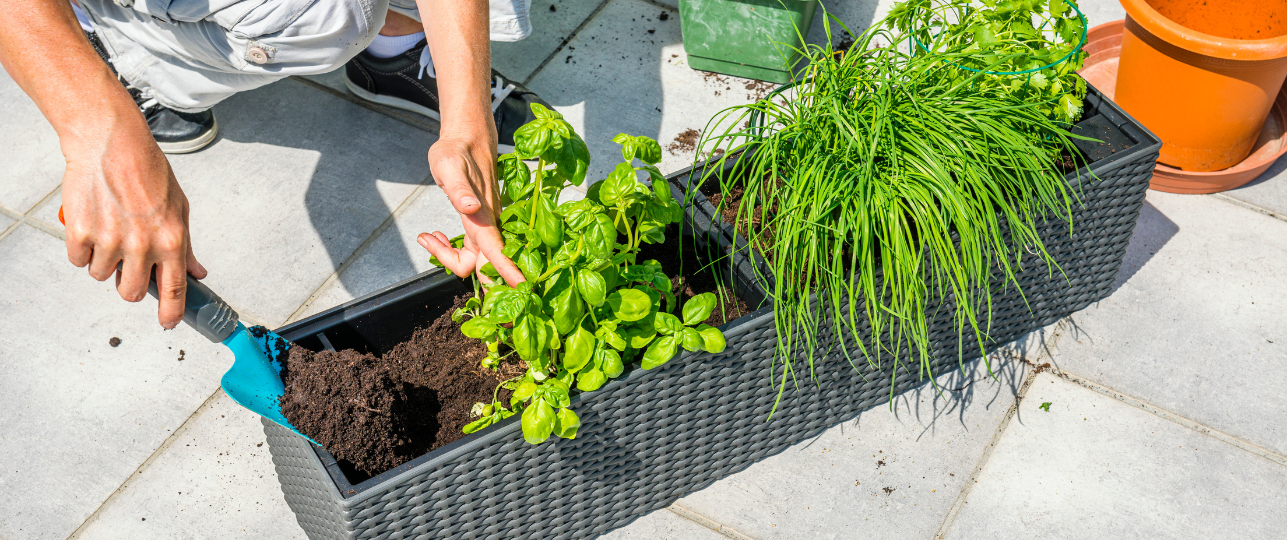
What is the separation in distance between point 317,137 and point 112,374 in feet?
2.69

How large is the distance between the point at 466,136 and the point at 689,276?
502 millimetres

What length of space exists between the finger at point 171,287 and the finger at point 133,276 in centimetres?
2

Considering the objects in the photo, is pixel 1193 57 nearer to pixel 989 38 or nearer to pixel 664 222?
pixel 989 38

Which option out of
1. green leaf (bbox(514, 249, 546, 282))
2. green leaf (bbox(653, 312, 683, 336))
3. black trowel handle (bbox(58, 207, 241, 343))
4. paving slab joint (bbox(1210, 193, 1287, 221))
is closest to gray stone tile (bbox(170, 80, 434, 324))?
black trowel handle (bbox(58, 207, 241, 343))

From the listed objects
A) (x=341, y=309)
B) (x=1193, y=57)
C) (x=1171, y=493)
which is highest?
(x=1193, y=57)

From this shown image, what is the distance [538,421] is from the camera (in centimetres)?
124

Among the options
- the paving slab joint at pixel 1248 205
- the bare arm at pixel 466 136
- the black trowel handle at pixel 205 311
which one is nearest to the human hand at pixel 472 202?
the bare arm at pixel 466 136

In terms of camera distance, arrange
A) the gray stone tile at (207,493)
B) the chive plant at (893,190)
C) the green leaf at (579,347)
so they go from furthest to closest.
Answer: the gray stone tile at (207,493)
the chive plant at (893,190)
the green leaf at (579,347)

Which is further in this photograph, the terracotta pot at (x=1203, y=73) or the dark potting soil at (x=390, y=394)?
the terracotta pot at (x=1203, y=73)

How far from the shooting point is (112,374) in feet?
6.51

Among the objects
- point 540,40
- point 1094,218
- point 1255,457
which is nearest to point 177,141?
point 540,40

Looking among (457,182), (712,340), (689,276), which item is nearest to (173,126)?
(457,182)

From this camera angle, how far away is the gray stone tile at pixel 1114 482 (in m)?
1.68

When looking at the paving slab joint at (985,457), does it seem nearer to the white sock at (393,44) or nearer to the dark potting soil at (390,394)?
the dark potting soil at (390,394)
